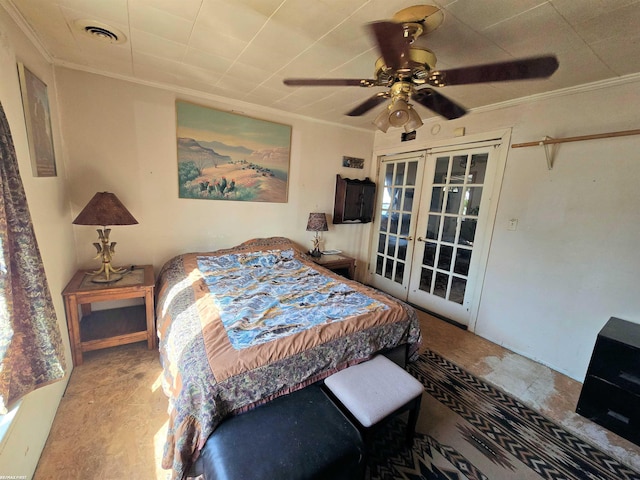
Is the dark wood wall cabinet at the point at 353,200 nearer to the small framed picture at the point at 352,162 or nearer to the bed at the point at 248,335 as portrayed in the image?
the small framed picture at the point at 352,162

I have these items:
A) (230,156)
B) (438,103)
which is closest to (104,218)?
(230,156)

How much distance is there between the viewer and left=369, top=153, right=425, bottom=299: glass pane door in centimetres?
337

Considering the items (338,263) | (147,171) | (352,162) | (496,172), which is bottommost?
(338,263)

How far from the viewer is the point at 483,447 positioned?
4.97ft

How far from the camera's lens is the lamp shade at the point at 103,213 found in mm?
1991

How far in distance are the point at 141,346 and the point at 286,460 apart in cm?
188

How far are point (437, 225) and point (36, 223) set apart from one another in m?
3.36

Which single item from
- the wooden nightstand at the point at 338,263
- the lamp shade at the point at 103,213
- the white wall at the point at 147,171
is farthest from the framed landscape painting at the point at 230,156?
the wooden nightstand at the point at 338,263

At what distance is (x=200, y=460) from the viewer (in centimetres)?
113

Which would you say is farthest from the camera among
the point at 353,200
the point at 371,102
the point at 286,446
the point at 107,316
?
the point at 353,200

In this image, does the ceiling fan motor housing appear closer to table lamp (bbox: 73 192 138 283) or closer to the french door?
the french door

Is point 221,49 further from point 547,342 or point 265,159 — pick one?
point 547,342

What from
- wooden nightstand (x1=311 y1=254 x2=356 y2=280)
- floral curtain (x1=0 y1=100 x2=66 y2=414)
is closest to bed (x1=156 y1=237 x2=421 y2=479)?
floral curtain (x1=0 y1=100 x2=66 y2=414)

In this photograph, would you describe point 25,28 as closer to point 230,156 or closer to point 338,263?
point 230,156
